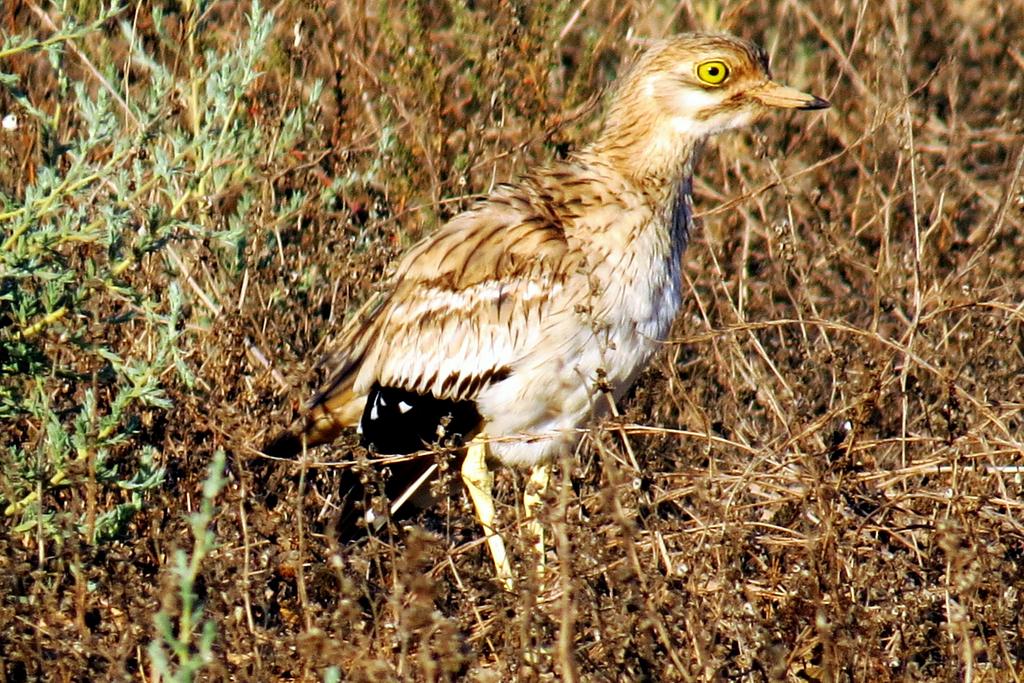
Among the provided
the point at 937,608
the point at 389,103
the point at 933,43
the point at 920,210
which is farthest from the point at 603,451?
the point at 933,43

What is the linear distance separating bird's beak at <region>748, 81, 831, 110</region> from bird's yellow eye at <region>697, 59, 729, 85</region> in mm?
100

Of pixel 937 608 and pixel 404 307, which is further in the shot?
pixel 404 307

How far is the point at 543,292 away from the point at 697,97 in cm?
79

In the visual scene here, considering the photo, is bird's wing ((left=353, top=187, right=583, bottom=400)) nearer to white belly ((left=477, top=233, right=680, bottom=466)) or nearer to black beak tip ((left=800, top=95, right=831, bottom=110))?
white belly ((left=477, top=233, right=680, bottom=466))

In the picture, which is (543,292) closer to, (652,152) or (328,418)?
(652,152)

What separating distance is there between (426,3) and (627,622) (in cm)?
413

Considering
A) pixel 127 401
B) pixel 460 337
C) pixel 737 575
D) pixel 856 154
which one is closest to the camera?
pixel 737 575

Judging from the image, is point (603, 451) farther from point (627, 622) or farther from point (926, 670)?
point (926, 670)

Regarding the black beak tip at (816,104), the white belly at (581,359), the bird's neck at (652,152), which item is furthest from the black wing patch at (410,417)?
the black beak tip at (816,104)

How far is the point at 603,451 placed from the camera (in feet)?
11.4

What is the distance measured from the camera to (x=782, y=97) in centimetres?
497

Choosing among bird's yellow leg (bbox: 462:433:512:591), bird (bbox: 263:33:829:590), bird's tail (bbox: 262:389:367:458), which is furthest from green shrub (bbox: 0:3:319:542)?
bird's yellow leg (bbox: 462:433:512:591)

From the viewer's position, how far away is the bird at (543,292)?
464 cm

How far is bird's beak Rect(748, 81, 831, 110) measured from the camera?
4.94 m
